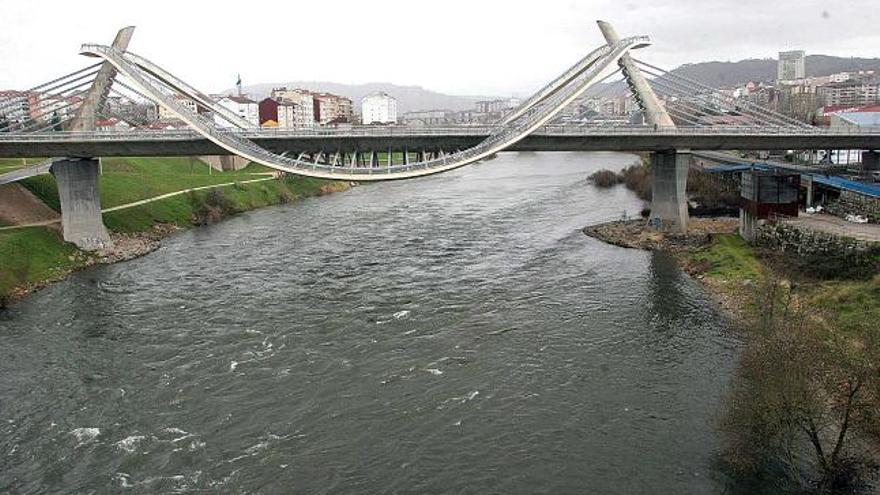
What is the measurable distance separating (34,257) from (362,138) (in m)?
21.1

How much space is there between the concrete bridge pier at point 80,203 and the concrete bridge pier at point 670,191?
3931 centimetres

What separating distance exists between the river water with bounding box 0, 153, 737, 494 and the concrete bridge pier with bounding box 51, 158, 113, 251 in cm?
442

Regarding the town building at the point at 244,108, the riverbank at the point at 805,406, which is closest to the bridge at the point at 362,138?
the riverbank at the point at 805,406

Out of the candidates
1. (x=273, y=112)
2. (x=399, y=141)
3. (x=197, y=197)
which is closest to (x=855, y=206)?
(x=399, y=141)

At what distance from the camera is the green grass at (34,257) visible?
39125mm

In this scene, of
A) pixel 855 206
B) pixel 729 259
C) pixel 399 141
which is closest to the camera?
pixel 729 259

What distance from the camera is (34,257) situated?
139 feet

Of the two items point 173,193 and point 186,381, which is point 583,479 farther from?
point 173,193

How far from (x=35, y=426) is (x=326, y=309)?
14378mm

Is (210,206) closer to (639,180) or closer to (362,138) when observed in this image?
(362,138)

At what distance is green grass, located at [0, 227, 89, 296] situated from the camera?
3912cm

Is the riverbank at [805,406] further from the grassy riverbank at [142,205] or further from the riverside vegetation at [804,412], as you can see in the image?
the grassy riverbank at [142,205]

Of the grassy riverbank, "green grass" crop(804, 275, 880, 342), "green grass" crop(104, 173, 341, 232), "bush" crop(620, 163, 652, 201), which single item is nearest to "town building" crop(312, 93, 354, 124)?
the grassy riverbank

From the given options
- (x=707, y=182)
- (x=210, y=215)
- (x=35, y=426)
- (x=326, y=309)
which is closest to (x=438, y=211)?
(x=210, y=215)
